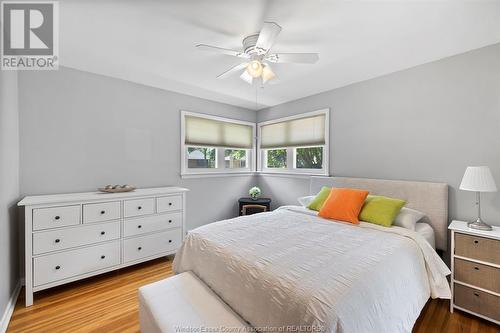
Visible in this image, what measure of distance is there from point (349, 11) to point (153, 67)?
6.94 feet

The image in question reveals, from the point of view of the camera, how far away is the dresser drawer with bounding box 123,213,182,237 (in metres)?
2.52

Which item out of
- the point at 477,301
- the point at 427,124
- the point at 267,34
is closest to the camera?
the point at 267,34

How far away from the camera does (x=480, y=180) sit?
6.01 ft

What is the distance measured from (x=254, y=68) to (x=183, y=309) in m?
2.01

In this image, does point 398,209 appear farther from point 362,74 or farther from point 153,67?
point 153,67

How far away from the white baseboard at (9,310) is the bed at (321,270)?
1274 mm

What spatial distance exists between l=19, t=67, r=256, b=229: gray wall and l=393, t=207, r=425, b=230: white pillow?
2.79 metres

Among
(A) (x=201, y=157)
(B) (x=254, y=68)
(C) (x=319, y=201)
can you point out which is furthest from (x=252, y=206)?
(B) (x=254, y=68)

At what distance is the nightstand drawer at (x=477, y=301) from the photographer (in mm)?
1723

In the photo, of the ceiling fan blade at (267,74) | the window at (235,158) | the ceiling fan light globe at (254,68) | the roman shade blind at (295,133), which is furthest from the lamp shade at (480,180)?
the window at (235,158)

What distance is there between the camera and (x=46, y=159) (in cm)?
238

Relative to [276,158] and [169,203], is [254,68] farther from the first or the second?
[276,158]

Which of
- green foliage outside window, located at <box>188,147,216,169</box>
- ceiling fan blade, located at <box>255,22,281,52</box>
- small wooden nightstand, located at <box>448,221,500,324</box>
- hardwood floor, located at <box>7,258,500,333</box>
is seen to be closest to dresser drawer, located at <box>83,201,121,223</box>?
hardwood floor, located at <box>7,258,500,333</box>

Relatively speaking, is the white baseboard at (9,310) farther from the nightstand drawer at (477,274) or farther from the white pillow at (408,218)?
the nightstand drawer at (477,274)
